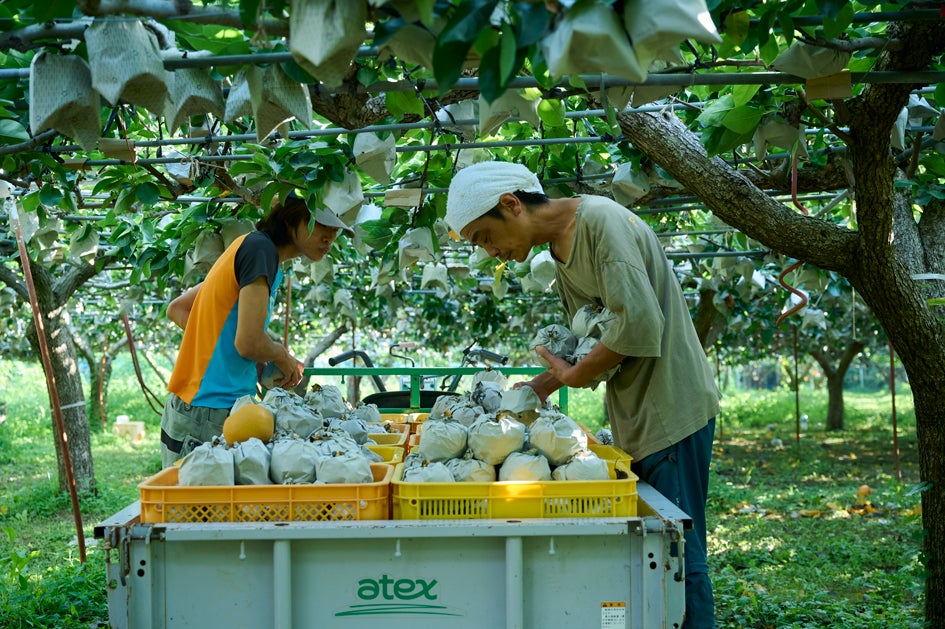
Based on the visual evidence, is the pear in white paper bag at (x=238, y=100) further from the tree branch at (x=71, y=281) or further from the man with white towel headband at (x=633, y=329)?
the tree branch at (x=71, y=281)

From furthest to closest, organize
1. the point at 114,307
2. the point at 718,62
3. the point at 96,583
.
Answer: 1. the point at 114,307
2. the point at 96,583
3. the point at 718,62

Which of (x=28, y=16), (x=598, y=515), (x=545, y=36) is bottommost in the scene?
(x=598, y=515)

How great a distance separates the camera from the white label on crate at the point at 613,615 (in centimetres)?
235

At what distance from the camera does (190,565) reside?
235cm

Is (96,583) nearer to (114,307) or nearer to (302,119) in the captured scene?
(302,119)

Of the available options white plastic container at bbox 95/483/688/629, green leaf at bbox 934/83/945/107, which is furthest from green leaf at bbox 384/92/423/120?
green leaf at bbox 934/83/945/107

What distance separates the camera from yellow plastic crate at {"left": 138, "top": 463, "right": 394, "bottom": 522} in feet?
7.97

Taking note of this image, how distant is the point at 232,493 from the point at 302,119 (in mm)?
1038

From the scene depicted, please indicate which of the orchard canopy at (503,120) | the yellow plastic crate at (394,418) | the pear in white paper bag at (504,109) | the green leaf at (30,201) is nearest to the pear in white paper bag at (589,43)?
the orchard canopy at (503,120)

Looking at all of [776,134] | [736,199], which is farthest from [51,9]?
[736,199]

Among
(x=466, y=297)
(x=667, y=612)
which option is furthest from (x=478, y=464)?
(x=466, y=297)

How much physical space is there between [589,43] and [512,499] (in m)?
1.28

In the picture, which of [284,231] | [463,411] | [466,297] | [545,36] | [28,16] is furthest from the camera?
[466,297]

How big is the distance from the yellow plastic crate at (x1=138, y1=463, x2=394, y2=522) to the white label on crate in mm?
663
